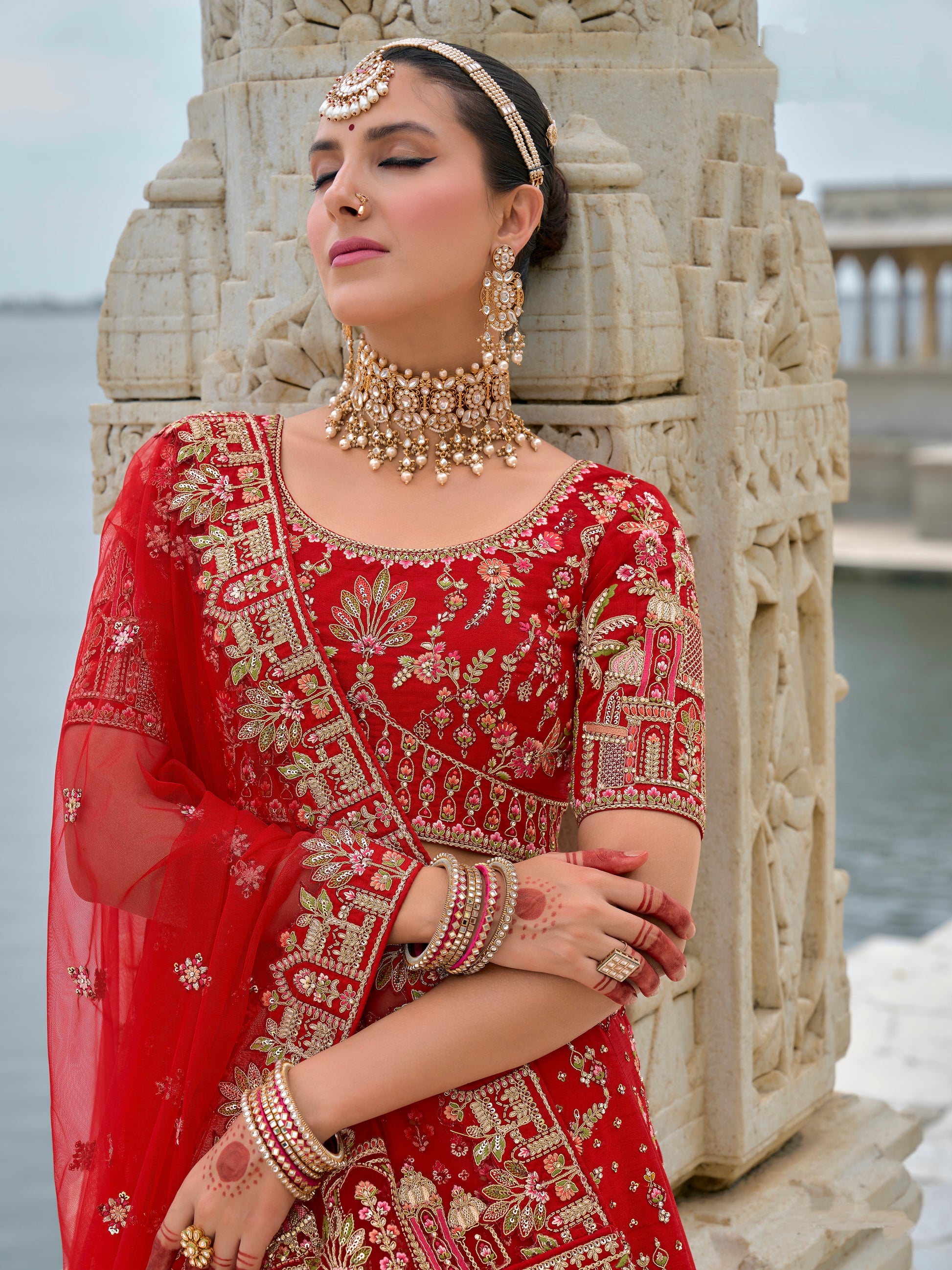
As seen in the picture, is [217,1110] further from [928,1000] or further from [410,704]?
[928,1000]

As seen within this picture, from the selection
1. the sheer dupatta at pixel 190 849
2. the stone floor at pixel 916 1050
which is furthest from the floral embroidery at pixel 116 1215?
the stone floor at pixel 916 1050

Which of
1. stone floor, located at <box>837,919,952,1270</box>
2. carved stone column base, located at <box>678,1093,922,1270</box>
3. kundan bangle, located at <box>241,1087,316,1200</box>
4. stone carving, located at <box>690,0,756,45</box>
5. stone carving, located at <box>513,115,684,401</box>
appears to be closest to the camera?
kundan bangle, located at <box>241,1087,316,1200</box>

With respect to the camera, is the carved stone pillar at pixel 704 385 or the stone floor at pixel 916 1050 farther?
the stone floor at pixel 916 1050

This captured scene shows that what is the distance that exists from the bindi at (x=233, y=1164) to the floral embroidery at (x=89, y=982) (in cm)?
18

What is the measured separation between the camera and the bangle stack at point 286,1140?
1.10m

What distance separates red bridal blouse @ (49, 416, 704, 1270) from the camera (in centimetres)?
115

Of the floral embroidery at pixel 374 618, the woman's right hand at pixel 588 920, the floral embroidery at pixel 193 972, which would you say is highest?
the floral embroidery at pixel 374 618

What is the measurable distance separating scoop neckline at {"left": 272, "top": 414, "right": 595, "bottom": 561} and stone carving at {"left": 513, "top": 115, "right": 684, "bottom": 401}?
9.8 inches

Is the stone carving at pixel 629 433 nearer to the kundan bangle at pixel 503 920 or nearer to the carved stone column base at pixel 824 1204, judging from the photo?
the kundan bangle at pixel 503 920

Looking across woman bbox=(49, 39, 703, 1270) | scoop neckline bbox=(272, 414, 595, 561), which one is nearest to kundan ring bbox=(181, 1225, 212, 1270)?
woman bbox=(49, 39, 703, 1270)

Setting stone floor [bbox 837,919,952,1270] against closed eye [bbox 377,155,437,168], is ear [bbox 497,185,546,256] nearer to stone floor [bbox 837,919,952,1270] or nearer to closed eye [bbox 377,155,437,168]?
closed eye [bbox 377,155,437,168]

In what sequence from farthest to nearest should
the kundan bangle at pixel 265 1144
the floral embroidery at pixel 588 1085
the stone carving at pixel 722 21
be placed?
the stone carving at pixel 722 21 → the floral embroidery at pixel 588 1085 → the kundan bangle at pixel 265 1144

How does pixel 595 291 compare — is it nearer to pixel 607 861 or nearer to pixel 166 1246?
pixel 607 861

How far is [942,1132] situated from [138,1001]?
222 cm
